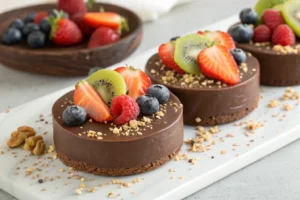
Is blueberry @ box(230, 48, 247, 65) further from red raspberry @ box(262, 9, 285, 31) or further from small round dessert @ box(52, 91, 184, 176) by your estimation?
small round dessert @ box(52, 91, 184, 176)

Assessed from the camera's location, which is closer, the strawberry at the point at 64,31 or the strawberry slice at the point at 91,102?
the strawberry slice at the point at 91,102

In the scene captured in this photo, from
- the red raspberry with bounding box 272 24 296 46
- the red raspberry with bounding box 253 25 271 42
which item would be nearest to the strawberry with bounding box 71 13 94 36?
the red raspberry with bounding box 253 25 271 42

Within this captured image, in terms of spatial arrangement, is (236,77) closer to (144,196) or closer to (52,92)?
(144,196)

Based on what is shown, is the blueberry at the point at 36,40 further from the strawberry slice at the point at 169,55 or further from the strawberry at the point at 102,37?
the strawberry slice at the point at 169,55

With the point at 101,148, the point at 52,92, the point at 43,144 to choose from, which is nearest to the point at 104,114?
the point at 101,148

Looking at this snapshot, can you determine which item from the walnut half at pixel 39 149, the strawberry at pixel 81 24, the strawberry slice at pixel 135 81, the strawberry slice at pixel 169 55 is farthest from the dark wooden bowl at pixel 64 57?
the walnut half at pixel 39 149

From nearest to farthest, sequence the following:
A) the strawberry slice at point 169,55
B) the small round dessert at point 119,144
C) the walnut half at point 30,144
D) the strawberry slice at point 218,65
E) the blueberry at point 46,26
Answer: the small round dessert at point 119,144, the walnut half at point 30,144, the strawberry slice at point 218,65, the strawberry slice at point 169,55, the blueberry at point 46,26
